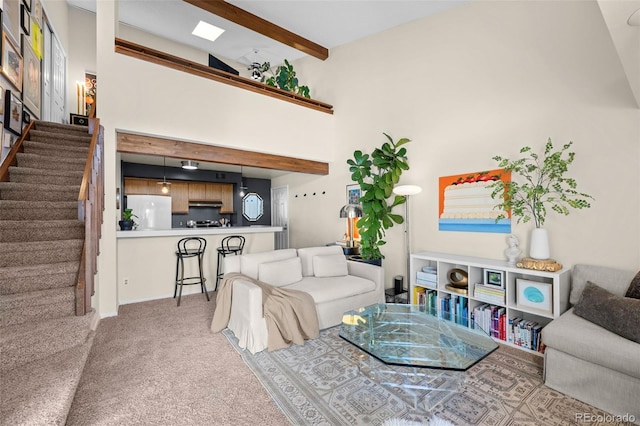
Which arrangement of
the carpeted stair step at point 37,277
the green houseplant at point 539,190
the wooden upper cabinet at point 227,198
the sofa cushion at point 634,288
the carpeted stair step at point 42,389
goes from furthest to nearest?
1. the wooden upper cabinet at point 227,198
2. the green houseplant at point 539,190
3. the carpeted stair step at point 37,277
4. the sofa cushion at point 634,288
5. the carpeted stair step at point 42,389

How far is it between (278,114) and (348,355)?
3.92m

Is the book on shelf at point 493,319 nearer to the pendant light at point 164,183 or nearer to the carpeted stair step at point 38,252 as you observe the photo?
the carpeted stair step at point 38,252

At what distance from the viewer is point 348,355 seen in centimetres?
267

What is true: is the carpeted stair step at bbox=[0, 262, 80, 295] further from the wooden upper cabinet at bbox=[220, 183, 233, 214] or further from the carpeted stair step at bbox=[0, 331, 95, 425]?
the wooden upper cabinet at bbox=[220, 183, 233, 214]

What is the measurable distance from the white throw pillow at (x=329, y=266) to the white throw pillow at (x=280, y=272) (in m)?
0.27

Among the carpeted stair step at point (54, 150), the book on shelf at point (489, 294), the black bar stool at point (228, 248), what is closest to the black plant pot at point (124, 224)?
the carpeted stair step at point (54, 150)

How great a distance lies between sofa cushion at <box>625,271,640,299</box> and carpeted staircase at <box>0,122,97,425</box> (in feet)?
12.6

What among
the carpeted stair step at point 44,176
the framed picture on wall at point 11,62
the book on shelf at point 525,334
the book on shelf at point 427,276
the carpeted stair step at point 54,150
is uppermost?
the framed picture on wall at point 11,62

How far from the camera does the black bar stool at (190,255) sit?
438 cm

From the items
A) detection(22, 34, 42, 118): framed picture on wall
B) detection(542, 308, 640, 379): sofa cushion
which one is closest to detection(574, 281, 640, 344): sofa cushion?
detection(542, 308, 640, 379): sofa cushion

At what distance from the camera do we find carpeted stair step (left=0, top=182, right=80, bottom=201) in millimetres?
3277

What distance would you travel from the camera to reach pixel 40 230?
297 cm

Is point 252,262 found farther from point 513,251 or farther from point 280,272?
point 513,251

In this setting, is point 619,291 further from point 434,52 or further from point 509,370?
point 434,52
